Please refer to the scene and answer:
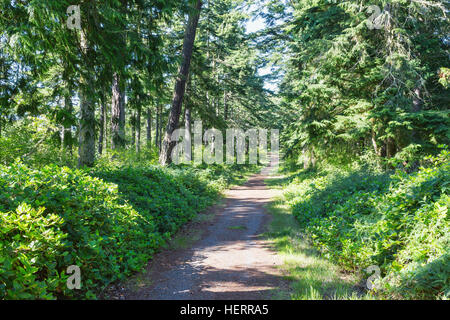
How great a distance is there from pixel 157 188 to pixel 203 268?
405 cm

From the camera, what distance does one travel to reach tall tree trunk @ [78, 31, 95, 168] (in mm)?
6797

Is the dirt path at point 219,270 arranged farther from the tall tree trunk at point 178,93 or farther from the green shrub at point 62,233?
the tall tree trunk at point 178,93

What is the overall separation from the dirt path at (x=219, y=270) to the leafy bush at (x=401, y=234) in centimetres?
140

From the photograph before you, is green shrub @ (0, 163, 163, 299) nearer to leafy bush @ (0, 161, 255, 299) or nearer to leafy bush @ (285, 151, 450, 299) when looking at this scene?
leafy bush @ (0, 161, 255, 299)

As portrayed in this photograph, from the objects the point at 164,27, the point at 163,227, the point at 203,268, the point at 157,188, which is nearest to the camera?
the point at 203,268

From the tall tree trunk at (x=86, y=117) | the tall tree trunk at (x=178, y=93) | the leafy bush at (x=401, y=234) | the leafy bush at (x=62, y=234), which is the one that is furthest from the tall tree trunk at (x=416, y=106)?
the tall tree trunk at (x=86, y=117)

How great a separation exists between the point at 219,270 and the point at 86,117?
526 centimetres

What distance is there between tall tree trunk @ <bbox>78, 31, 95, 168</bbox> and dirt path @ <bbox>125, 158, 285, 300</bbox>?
3937 millimetres

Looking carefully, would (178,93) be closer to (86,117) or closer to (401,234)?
(86,117)

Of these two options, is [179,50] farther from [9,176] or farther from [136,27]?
[9,176]

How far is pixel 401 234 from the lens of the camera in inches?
172

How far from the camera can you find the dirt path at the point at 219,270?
4.25m

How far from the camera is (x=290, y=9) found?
19844 millimetres
